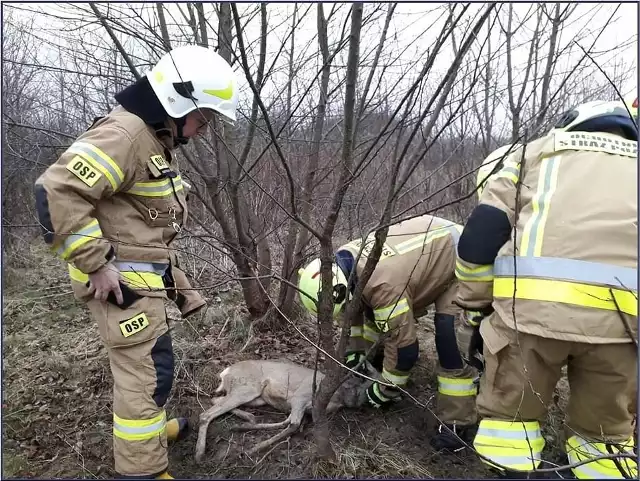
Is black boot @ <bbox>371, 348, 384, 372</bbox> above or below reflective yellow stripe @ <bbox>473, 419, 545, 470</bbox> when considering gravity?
below

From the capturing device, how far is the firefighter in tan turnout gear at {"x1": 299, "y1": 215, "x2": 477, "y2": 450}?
3.03m

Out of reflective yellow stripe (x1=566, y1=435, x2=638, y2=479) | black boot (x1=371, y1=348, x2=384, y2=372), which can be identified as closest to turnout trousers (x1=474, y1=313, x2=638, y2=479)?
reflective yellow stripe (x1=566, y1=435, x2=638, y2=479)

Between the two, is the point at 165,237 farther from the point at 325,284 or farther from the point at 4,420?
the point at 4,420

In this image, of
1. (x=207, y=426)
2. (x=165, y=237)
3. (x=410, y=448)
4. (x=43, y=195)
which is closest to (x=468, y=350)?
(x=410, y=448)

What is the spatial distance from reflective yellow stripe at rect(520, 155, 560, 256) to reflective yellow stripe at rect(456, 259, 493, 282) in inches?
12.5

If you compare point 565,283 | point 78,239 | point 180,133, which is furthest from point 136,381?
point 565,283

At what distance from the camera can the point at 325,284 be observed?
2.45 meters

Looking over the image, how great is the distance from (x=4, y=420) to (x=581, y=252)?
3803mm

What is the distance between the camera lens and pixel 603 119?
7.32ft

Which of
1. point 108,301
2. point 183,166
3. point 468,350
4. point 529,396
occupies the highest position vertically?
point 183,166

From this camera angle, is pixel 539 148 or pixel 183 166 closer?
pixel 539 148

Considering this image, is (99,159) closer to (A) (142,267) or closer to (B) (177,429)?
(A) (142,267)

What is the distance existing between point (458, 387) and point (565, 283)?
139cm

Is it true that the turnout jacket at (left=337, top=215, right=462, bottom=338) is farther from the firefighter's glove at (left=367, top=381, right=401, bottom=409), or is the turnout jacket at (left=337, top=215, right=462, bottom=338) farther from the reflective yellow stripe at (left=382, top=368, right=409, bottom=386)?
the firefighter's glove at (left=367, top=381, right=401, bottom=409)
